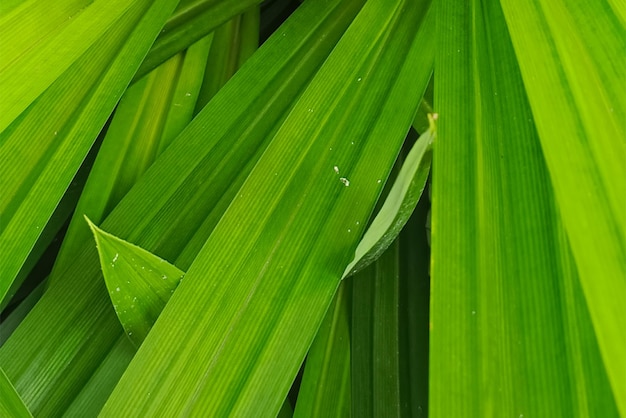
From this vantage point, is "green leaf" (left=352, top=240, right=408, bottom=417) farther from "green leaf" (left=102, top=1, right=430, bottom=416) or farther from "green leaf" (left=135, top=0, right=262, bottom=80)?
"green leaf" (left=135, top=0, right=262, bottom=80)

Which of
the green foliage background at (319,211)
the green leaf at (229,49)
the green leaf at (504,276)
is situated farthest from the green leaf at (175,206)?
the green leaf at (504,276)

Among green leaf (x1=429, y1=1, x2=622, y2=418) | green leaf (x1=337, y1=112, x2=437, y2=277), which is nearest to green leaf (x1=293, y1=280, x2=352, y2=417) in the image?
green leaf (x1=337, y1=112, x2=437, y2=277)

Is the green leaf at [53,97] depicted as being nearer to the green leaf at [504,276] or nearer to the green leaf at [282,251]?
the green leaf at [282,251]

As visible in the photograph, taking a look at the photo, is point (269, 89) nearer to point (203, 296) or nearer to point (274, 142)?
point (274, 142)

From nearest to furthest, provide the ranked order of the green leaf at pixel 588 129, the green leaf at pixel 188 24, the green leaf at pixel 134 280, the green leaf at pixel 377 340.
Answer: the green leaf at pixel 588 129, the green leaf at pixel 134 280, the green leaf at pixel 377 340, the green leaf at pixel 188 24

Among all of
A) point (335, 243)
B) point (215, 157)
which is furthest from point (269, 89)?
point (335, 243)
